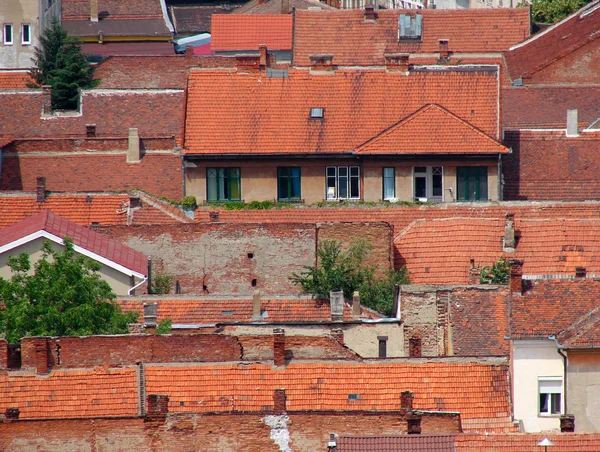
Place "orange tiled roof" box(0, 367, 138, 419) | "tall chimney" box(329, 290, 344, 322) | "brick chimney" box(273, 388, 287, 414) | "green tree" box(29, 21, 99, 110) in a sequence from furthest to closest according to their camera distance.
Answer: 1. "green tree" box(29, 21, 99, 110)
2. "tall chimney" box(329, 290, 344, 322)
3. "orange tiled roof" box(0, 367, 138, 419)
4. "brick chimney" box(273, 388, 287, 414)

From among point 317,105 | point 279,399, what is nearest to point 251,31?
point 317,105

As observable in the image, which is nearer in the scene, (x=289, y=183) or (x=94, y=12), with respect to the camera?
(x=289, y=183)

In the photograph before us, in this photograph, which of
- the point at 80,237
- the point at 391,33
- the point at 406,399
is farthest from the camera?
the point at 391,33

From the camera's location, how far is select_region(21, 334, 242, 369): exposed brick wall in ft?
163

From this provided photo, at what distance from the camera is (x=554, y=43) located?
282ft

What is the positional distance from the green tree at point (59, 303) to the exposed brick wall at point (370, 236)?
Result: 8.51 metres

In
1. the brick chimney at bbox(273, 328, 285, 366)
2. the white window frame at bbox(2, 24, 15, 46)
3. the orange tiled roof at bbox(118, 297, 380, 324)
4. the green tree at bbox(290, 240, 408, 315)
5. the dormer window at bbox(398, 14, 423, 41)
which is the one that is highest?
the white window frame at bbox(2, 24, 15, 46)

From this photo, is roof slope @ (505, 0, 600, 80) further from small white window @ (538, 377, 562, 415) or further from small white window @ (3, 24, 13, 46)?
small white window @ (538, 377, 562, 415)

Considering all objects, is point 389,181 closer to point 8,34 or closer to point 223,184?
point 223,184

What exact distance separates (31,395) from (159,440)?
206 inches

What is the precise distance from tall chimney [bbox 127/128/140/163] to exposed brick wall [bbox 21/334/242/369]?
67.7ft

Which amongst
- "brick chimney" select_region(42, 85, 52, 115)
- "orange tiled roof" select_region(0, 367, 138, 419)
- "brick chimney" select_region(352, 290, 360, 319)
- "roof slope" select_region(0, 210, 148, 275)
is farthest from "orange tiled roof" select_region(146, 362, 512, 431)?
"brick chimney" select_region(42, 85, 52, 115)

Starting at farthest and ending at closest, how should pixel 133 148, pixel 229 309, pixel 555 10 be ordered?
pixel 555 10 < pixel 133 148 < pixel 229 309

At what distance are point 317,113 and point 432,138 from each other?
4264mm
